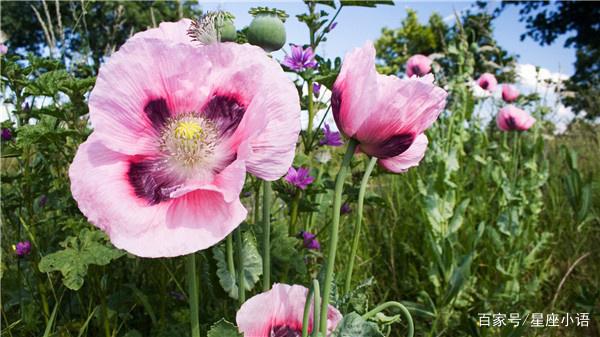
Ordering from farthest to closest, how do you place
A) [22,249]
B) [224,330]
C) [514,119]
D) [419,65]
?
1. [514,119]
2. [419,65]
3. [22,249]
4. [224,330]

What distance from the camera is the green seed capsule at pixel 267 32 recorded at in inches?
30.7

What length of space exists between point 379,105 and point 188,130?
0.25 metres

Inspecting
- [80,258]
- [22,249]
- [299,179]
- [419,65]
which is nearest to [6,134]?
[22,249]

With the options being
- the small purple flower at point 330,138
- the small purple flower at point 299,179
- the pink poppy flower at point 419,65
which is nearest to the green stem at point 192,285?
the small purple flower at point 299,179

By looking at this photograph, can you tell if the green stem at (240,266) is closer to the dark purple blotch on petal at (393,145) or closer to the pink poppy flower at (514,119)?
the dark purple blotch on petal at (393,145)

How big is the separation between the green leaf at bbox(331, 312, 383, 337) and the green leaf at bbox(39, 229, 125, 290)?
0.49 m

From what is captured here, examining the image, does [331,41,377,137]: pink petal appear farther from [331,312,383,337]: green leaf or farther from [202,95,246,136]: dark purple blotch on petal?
[331,312,383,337]: green leaf

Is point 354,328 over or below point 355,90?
below

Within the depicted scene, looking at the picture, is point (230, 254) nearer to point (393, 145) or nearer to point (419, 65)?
point (393, 145)

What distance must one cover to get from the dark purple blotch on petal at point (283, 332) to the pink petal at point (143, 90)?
0.36 m

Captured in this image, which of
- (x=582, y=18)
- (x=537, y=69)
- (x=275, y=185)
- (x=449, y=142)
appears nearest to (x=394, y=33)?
(x=582, y=18)

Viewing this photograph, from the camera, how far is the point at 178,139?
0.63 m

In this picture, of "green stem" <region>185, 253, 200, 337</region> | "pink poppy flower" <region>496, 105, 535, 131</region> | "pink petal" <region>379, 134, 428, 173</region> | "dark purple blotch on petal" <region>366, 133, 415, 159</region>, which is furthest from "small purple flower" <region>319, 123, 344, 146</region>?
"pink poppy flower" <region>496, 105, 535, 131</region>

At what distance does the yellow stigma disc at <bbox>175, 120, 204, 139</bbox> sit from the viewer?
623 millimetres
